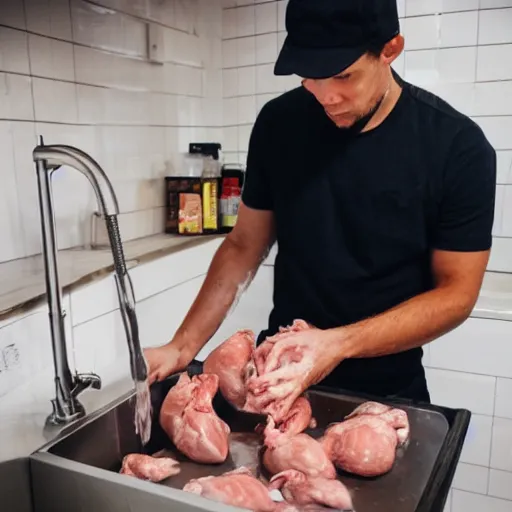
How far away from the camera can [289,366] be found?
81 cm

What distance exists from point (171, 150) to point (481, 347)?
1.15 metres

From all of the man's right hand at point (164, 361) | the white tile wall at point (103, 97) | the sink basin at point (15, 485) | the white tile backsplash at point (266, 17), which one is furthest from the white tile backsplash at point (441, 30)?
the sink basin at point (15, 485)

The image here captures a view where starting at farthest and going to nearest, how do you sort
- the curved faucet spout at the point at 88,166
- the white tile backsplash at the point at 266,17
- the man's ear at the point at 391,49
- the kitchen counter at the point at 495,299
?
the white tile backsplash at the point at 266,17 → the kitchen counter at the point at 495,299 → the man's ear at the point at 391,49 → the curved faucet spout at the point at 88,166

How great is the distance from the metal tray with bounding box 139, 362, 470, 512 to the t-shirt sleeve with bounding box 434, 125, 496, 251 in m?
0.32

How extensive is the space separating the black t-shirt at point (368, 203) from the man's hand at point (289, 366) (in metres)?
0.23

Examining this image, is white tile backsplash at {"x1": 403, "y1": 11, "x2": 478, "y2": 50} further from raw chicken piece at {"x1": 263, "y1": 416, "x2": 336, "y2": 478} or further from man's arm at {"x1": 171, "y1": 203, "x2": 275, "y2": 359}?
raw chicken piece at {"x1": 263, "y1": 416, "x2": 336, "y2": 478}

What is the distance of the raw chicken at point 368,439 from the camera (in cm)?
71

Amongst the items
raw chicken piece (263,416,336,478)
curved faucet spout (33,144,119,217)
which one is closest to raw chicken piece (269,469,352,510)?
raw chicken piece (263,416,336,478)

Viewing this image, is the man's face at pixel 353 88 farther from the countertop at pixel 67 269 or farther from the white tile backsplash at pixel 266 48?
the white tile backsplash at pixel 266 48

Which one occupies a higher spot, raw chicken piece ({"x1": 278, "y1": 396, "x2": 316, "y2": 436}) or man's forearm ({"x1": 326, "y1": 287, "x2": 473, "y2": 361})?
man's forearm ({"x1": 326, "y1": 287, "x2": 473, "y2": 361})

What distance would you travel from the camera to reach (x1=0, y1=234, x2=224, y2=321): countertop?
3.85 ft

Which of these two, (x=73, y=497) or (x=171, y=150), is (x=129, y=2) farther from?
(x=73, y=497)

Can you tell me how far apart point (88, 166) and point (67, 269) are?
28.8 inches

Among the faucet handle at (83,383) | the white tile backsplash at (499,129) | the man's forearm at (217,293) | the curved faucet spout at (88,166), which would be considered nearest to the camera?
the curved faucet spout at (88,166)
